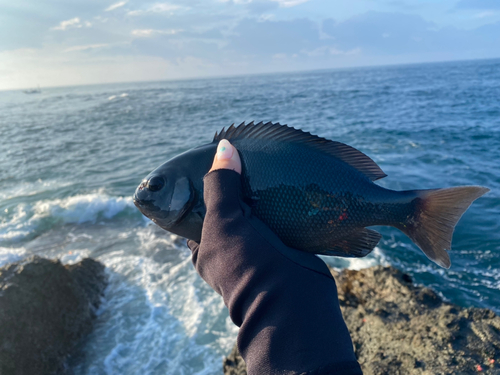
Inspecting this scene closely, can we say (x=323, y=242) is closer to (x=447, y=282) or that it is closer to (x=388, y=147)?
(x=447, y=282)

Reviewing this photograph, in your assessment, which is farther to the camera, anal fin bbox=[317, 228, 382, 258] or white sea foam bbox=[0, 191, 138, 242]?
white sea foam bbox=[0, 191, 138, 242]

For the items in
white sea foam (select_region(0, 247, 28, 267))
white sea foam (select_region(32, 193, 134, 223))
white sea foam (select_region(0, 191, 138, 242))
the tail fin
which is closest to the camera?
the tail fin

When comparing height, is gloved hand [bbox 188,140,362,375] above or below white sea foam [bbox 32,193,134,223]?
above

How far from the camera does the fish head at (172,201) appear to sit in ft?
6.98

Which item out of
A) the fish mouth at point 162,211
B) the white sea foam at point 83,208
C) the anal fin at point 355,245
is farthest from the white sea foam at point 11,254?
the anal fin at point 355,245

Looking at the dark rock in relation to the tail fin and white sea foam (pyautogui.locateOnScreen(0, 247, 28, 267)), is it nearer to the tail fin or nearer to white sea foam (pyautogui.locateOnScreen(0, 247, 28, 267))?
white sea foam (pyautogui.locateOnScreen(0, 247, 28, 267))

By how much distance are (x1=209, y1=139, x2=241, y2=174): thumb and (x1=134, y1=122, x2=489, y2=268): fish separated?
0.07 metres

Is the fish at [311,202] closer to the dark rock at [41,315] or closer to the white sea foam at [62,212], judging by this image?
the dark rock at [41,315]

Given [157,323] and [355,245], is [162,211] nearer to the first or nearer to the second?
[355,245]

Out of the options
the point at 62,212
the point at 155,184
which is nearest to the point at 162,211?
A: the point at 155,184

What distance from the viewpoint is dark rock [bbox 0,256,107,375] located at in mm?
3924

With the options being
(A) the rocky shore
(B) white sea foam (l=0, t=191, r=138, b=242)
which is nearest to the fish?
(A) the rocky shore

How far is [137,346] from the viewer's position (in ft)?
15.5

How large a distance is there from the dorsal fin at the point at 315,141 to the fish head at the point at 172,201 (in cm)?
49
